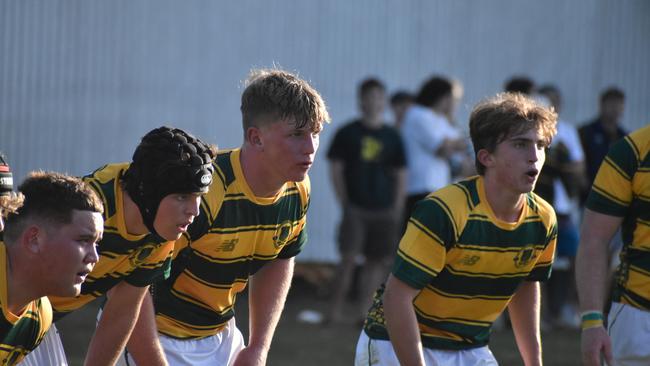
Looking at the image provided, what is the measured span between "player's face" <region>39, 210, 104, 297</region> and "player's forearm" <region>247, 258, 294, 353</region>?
118cm

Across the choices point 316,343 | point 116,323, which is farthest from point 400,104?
point 116,323

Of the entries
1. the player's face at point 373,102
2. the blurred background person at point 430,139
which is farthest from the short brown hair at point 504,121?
the player's face at point 373,102

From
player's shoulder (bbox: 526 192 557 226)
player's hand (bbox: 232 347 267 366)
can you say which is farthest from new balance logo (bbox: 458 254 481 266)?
player's hand (bbox: 232 347 267 366)

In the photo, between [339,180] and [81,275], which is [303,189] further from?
[339,180]

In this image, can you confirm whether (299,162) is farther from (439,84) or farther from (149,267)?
(439,84)

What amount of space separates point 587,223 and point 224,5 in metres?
9.05

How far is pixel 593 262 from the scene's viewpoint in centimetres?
508

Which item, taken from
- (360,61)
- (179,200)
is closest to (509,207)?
(179,200)

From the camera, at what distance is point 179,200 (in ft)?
14.7

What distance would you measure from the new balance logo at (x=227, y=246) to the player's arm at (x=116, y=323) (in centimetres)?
43

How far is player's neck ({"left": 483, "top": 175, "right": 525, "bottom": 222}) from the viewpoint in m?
5.09

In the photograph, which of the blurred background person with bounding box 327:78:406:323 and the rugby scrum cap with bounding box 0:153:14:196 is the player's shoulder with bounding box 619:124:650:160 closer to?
the rugby scrum cap with bounding box 0:153:14:196

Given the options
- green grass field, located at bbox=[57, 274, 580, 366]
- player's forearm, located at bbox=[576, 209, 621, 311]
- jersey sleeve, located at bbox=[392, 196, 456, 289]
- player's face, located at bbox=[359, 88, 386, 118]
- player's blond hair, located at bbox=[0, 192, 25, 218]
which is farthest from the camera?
player's face, located at bbox=[359, 88, 386, 118]

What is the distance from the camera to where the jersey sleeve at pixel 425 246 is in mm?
4840
